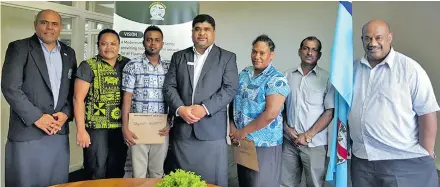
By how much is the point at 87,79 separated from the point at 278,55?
4.31 metres

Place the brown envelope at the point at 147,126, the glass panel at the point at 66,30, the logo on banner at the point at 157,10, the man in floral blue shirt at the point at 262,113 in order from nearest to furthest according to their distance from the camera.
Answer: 1. the man in floral blue shirt at the point at 262,113
2. the brown envelope at the point at 147,126
3. the logo on banner at the point at 157,10
4. the glass panel at the point at 66,30

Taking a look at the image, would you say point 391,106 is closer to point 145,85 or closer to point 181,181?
point 181,181

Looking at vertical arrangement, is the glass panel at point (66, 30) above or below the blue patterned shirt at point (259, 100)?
above

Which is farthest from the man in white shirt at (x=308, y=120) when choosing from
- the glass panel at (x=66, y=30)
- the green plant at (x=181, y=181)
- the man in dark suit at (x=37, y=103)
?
the glass panel at (x=66, y=30)

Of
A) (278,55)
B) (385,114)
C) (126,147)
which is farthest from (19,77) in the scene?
(278,55)

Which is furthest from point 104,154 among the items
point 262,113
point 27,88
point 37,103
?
point 262,113

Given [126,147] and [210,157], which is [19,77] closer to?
[126,147]

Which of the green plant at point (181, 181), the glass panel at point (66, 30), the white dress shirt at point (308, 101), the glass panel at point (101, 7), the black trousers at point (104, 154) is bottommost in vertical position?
the black trousers at point (104, 154)

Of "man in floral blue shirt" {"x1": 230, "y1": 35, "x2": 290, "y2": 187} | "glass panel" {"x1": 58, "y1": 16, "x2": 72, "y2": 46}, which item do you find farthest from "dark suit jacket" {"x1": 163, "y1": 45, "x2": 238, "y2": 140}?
"glass panel" {"x1": 58, "y1": 16, "x2": 72, "y2": 46}

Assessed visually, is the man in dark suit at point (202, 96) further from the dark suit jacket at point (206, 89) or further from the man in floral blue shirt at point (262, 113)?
the man in floral blue shirt at point (262, 113)

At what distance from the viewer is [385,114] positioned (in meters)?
2.35

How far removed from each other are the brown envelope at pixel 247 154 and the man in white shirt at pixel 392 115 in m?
0.70

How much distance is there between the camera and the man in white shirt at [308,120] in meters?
2.82

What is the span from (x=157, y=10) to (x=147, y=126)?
1.65m
